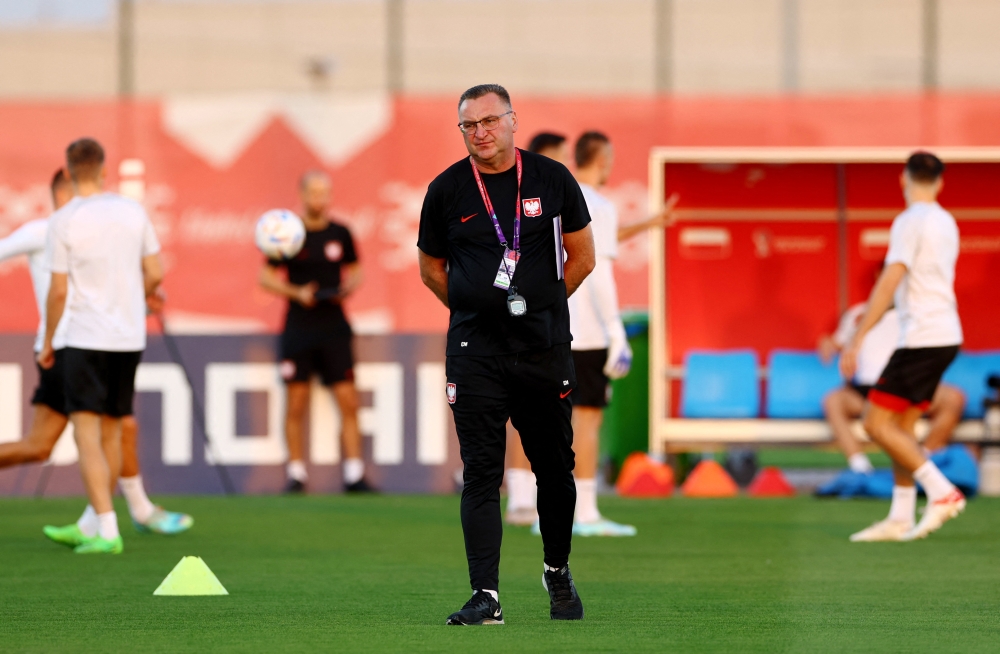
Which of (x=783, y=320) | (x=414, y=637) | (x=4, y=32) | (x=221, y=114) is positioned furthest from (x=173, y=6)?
(x=414, y=637)

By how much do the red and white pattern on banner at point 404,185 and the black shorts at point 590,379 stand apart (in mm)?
5368

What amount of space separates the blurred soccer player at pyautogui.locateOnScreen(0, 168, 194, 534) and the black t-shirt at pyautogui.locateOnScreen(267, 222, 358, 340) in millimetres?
3206

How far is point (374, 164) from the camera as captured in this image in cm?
1509

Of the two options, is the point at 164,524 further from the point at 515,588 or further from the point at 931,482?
the point at 931,482

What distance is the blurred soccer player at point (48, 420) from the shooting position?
8.88m

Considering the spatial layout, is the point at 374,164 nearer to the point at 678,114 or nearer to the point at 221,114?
the point at 221,114

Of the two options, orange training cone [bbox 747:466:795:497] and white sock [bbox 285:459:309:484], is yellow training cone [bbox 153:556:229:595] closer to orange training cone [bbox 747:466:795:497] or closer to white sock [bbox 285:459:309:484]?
white sock [bbox 285:459:309:484]

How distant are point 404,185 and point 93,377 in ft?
23.4

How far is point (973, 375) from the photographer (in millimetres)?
12953

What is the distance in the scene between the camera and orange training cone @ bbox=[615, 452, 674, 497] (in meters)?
12.2

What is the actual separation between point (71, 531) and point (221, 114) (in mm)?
7327

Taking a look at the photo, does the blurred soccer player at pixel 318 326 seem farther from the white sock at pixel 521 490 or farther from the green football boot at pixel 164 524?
the green football boot at pixel 164 524

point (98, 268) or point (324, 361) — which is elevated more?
point (98, 268)

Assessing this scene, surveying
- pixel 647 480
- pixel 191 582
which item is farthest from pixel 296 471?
pixel 191 582
